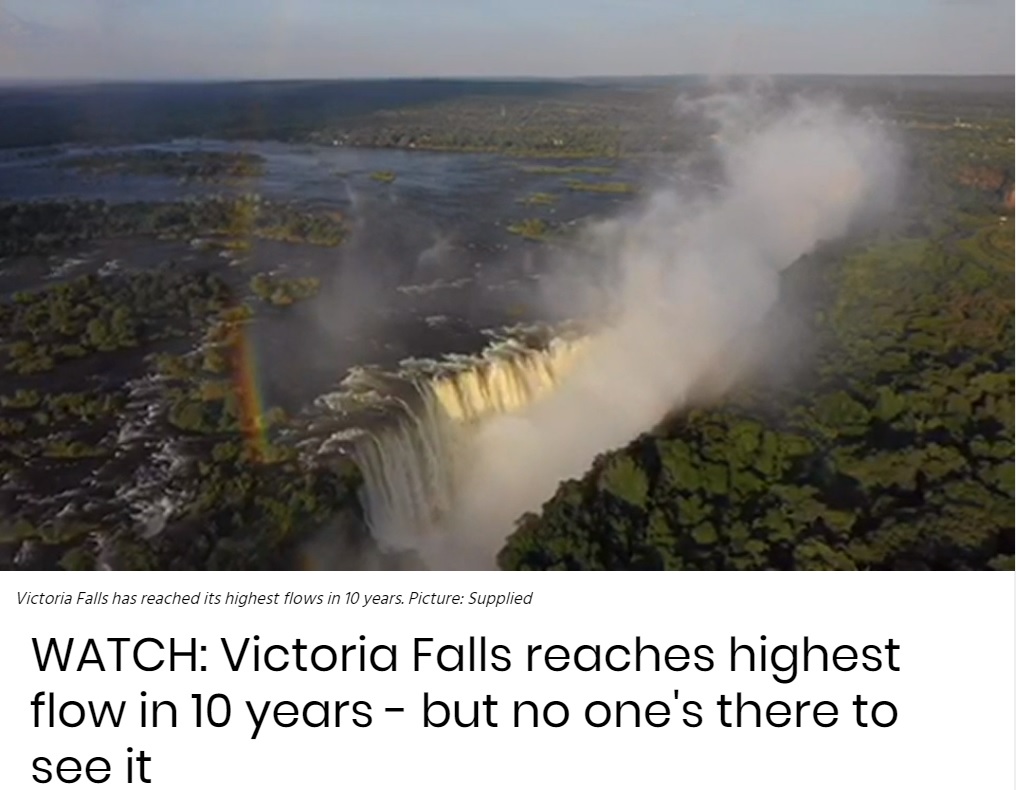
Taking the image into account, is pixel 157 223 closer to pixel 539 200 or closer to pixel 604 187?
pixel 539 200

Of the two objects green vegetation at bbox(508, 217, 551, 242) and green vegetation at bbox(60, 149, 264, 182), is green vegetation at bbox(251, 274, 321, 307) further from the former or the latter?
green vegetation at bbox(60, 149, 264, 182)

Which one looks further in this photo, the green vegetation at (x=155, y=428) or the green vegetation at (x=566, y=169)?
the green vegetation at (x=566, y=169)

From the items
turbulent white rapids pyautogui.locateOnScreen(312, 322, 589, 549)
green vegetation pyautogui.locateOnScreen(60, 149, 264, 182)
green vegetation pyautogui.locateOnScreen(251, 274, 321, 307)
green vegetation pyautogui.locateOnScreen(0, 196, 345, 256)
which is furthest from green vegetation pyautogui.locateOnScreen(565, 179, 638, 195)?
turbulent white rapids pyautogui.locateOnScreen(312, 322, 589, 549)

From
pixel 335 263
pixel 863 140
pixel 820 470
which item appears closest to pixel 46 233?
pixel 335 263

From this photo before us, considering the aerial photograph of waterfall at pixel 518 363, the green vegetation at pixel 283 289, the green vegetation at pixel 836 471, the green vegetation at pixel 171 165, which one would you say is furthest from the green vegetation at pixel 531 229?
the green vegetation at pixel 171 165

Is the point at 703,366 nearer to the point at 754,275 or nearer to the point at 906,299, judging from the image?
the point at 906,299

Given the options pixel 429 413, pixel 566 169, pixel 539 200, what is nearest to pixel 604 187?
pixel 539 200

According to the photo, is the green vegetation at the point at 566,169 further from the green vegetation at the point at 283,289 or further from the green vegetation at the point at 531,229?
the green vegetation at the point at 283,289
